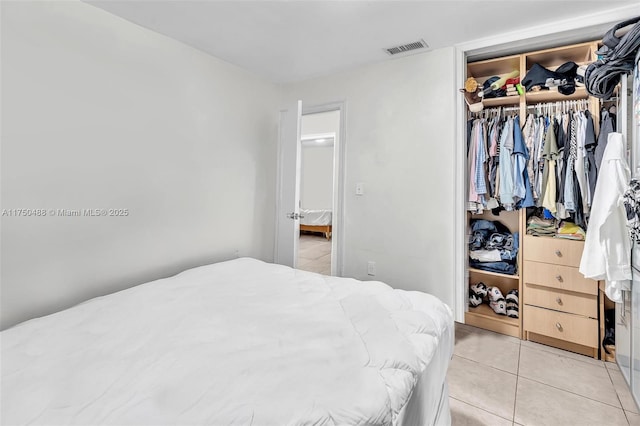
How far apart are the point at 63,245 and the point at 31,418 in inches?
52.7

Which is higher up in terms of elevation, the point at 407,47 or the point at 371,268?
the point at 407,47

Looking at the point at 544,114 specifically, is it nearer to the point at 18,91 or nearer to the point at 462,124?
the point at 462,124

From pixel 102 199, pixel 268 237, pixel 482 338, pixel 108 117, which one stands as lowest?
pixel 482 338

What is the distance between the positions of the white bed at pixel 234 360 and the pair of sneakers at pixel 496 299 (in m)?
1.53

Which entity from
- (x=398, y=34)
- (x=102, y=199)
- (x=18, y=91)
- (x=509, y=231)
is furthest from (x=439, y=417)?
(x=18, y=91)

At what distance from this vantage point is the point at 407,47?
8.05ft

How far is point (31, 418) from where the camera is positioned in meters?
0.74

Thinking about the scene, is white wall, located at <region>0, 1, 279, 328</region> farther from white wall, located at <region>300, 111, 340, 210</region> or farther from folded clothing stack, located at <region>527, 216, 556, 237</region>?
white wall, located at <region>300, 111, 340, 210</region>

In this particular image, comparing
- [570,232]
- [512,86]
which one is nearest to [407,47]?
[512,86]

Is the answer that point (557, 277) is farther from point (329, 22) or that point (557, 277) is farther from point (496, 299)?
point (329, 22)

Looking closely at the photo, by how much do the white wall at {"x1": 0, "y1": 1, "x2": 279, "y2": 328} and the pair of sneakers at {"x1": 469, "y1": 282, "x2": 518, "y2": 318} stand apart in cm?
227

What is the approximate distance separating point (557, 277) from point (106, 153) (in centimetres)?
332

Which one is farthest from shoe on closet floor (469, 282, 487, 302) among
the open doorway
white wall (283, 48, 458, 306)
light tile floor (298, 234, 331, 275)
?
the open doorway

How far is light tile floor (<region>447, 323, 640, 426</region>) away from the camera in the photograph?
1.58 m
